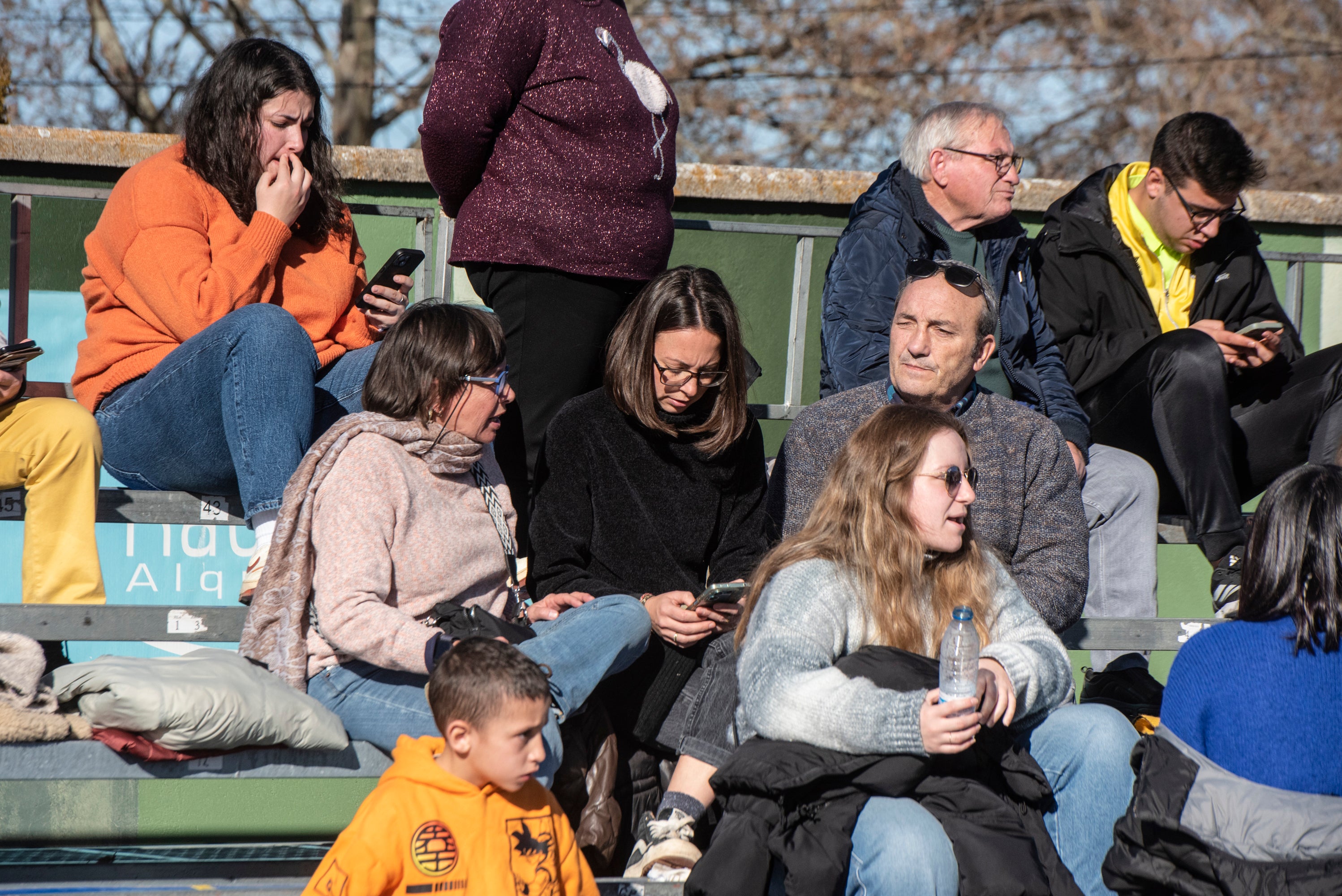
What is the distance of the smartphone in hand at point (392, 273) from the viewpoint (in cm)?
376

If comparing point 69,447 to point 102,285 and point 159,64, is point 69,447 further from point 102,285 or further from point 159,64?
point 159,64

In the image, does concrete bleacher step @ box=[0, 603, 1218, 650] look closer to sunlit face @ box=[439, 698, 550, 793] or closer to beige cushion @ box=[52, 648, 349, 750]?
beige cushion @ box=[52, 648, 349, 750]

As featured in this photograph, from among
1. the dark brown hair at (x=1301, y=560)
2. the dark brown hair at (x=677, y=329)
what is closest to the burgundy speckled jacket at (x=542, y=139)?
the dark brown hair at (x=677, y=329)

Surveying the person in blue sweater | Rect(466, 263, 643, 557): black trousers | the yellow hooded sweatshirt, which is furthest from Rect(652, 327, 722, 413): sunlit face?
the person in blue sweater

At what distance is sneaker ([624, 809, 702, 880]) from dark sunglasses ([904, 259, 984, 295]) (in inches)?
59.8

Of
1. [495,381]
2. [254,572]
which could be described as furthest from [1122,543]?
[254,572]

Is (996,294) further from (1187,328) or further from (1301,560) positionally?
(1301,560)

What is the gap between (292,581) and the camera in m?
2.82

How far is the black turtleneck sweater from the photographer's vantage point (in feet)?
10.8

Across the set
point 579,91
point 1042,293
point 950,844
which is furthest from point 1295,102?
point 950,844

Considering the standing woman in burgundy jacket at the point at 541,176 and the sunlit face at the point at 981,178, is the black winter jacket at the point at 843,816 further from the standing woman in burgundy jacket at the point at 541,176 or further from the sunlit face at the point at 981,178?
the sunlit face at the point at 981,178

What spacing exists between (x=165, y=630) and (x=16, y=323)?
2.04m

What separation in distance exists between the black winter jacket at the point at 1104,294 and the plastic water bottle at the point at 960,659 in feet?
6.55

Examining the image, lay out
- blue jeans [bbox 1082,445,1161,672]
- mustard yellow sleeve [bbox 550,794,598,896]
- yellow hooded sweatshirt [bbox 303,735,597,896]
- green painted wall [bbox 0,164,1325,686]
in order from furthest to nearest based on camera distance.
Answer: green painted wall [bbox 0,164,1325,686] → blue jeans [bbox 1082,445,1161,672] → mustard yellow sleeve [bbox 550,794,598,896] → yellow hooded sweatshirt [bbox 303,735,597,896]
